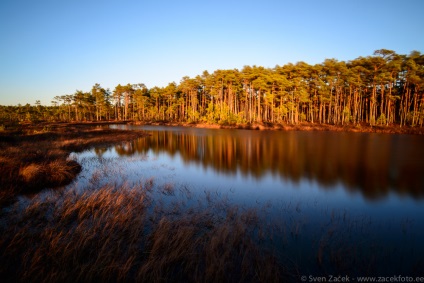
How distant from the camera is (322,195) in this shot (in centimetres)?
1025

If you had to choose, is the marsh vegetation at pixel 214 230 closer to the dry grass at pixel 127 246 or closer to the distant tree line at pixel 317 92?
the dry grass at pixel 127 246

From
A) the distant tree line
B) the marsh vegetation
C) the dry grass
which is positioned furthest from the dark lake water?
the distant tree line

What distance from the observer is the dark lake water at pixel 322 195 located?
5.52 meters

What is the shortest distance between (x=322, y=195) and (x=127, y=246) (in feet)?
29.0

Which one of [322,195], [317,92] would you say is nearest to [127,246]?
[322,195]

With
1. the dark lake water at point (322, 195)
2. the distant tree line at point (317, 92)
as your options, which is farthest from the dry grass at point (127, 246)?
the distant tree line at point (317, 92)

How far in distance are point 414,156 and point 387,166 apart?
22.9ft

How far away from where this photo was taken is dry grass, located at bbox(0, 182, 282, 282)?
4266 millimetres

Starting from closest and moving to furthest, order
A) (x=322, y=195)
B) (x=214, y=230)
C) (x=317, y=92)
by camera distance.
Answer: (x=214, y=230), (x=322, y=195), (x=317, y=92)

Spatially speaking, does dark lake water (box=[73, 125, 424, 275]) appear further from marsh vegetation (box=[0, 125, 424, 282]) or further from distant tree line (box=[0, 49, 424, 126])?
distant tree line (box=[0, 49, 424, 126])

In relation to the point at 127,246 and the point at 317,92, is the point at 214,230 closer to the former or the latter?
the point at 127,246

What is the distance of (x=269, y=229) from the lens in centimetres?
671

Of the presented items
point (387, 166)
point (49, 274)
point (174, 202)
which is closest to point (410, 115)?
point (387, 166)

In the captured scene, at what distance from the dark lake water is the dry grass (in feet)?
4.21
